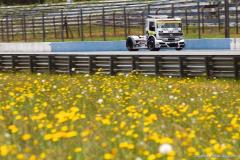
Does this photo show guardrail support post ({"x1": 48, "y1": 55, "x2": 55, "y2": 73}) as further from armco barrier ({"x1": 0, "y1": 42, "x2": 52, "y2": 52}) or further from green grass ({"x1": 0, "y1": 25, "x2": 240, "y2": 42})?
armco barrier ({"x1": 0, "y1": 42, "x2": 52, "y2": 52})

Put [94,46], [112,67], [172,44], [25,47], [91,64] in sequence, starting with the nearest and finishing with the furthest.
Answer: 1. [112,67]
2. [91,64]
3. [172,44]
4. [94,46]
5. [25,47]

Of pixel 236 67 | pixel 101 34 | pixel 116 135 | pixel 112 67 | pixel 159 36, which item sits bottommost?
pixel 112 67

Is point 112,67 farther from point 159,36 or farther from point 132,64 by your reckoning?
point 159,36

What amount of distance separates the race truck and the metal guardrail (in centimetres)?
1198

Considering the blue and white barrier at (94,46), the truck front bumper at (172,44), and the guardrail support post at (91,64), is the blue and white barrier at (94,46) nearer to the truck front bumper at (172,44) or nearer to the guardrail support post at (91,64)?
the truck front bumper at (172,44)

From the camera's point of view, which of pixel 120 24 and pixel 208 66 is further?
pixel 120 24

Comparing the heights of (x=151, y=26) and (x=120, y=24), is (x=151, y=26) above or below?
below

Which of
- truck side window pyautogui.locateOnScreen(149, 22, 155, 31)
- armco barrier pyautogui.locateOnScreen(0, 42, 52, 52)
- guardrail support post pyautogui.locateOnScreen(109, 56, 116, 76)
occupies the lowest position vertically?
guardrail support post pyautogui.locateOnScreen(109, 56, 116, 76)

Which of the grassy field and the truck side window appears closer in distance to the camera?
the grassy field

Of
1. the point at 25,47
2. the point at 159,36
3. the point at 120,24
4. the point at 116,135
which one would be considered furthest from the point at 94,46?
the point at 116,135

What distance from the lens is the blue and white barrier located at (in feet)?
102

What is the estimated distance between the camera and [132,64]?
1830 cm

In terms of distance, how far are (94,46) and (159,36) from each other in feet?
24.1

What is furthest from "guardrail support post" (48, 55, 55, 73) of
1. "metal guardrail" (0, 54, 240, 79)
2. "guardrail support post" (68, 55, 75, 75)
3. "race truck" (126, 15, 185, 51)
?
"race truck" (126, 15, 185, 51)
